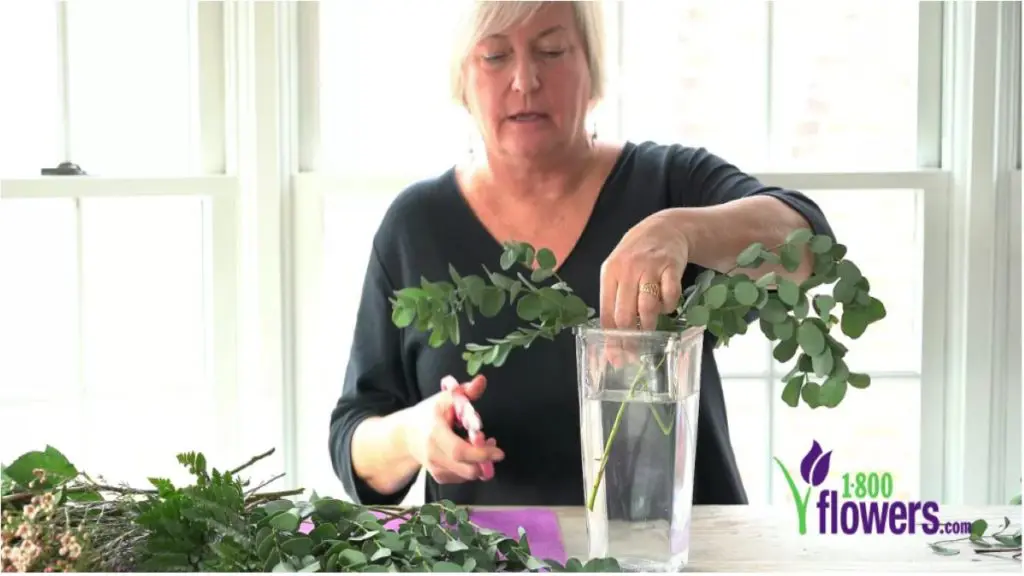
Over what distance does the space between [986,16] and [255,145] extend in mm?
1351

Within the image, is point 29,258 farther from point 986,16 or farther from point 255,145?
point 986,16

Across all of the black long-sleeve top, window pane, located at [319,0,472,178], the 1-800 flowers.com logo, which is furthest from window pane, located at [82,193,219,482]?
the 1-800 flowers.com logo

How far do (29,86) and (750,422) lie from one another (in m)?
1.56

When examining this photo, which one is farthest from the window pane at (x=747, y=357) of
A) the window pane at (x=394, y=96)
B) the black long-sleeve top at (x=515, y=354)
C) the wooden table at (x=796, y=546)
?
the wooden table at (x=796, y=546)

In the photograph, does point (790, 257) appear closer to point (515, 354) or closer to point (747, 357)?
point (515, 354)

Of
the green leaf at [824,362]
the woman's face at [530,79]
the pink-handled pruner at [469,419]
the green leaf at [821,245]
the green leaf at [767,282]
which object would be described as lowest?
the pink-handled pruner at [469,419]

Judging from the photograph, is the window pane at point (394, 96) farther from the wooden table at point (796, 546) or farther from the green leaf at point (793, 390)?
the green leaf at point (793, 390)

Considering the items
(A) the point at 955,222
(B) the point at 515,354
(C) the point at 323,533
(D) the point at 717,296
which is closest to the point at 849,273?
(D) the point at 717,296

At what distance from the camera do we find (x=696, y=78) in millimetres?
2070

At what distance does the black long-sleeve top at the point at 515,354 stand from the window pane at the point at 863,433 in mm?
584

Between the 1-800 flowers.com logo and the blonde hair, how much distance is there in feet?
2.56

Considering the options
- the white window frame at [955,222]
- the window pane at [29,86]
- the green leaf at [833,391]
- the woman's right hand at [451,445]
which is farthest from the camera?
the window pane at [29,86]

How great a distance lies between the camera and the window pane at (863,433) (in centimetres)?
211

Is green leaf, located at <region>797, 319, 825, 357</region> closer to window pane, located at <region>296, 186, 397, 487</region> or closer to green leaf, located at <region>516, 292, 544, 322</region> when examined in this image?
green leaf, located at <region>516, 292, 544, 322</region>
